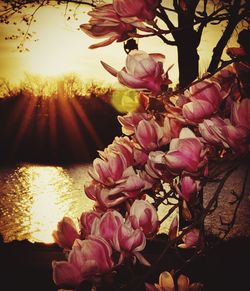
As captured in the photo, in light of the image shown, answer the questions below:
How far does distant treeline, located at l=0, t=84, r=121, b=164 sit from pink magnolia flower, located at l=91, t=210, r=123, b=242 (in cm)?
2111

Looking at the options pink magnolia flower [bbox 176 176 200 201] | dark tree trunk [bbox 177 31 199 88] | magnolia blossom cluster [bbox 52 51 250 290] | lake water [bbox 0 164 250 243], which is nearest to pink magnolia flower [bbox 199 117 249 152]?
magnolia blossom cluster [bbox 52 51 250 290]

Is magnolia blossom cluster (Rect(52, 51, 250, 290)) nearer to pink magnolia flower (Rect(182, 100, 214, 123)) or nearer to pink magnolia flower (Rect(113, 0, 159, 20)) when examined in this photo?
pink magnolia flower (Rect(182, 100, 214, 123))

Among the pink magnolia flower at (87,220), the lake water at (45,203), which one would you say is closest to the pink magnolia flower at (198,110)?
the pink magnolia flower at (87,220)

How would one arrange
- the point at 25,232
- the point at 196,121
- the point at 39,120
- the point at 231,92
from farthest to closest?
1. the point at 39,120
2. the point at 25,232
3. the point at 231,92
4. the point at 196,121

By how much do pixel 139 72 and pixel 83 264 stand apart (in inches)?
16.5

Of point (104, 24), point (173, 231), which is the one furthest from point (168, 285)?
point (104, 24)

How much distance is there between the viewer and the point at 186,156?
754mm

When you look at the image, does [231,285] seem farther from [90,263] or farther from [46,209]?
[46,209]

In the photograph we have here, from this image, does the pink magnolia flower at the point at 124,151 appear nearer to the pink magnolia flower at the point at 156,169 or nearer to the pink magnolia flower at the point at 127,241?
the pink magnolia flower at the point at 156,169

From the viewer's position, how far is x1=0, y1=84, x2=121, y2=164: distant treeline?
23859 millimetres

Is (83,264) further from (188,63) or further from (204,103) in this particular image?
(188,63)

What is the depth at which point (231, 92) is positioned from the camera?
3.10ft

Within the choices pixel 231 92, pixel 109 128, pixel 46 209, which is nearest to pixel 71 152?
pixel 109 128

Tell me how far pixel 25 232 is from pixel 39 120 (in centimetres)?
2006
